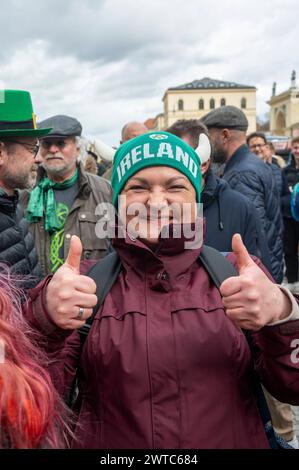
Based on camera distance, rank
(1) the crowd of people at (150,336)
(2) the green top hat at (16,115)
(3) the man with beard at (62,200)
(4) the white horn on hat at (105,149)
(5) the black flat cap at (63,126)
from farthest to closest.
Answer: (5) the black flat cap at (63,126) → (3) the man with beard at (62,200) → (2) the green top hat at (16,115) → (4) the white horn on hat at (105,149) → (1) the crowd of people at (150,336)

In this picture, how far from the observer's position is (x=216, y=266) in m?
1.66

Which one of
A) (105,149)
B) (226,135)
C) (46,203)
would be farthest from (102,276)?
(226,135)

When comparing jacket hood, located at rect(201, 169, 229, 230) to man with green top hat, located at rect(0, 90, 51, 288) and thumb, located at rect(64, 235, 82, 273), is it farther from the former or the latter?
thumb, located at rect(64, 235, 82, 273)

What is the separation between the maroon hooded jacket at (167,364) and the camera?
4.78ft

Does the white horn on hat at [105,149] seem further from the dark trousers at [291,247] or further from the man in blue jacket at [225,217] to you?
the dark trousers at [291,247]

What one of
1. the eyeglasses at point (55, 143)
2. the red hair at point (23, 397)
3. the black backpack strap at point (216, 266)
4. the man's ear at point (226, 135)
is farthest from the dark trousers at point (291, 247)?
the red hair at point (23, 397)

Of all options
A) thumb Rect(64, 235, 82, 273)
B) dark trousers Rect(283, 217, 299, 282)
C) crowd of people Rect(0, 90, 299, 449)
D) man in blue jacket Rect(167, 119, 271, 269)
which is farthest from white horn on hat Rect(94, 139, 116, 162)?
dark trousers Rect(283, 217, 299, 282)

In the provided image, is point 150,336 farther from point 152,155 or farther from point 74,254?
point 152,155

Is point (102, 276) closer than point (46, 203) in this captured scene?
Yes

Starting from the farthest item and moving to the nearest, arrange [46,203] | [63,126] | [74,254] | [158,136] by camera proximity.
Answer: [63,126] → [46,203] → [158,136] → [74,254]

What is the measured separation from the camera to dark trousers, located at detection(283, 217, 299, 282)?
7504 millimetres

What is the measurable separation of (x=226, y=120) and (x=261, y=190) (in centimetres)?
72

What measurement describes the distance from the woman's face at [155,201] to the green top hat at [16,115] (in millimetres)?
1087
